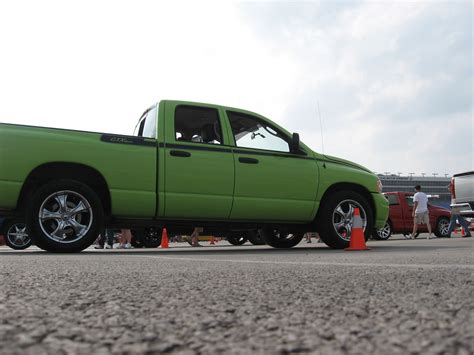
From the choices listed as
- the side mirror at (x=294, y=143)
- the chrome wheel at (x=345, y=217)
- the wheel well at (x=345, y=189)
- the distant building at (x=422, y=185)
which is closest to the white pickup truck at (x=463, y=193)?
the wheel well at (x=345, y=189)

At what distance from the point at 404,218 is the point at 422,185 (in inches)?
4852

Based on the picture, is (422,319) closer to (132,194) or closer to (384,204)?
(132,194)

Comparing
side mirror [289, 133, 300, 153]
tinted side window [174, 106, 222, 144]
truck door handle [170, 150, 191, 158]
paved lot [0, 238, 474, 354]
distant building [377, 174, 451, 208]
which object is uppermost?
distant building [377, 174, 451, 208]

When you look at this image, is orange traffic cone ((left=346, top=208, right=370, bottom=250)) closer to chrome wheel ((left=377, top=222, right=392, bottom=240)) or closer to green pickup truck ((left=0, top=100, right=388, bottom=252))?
green pickup truck ((left=0, top=100, right=388, bottom=252))

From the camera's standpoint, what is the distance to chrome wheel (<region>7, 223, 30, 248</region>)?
10352 millimetres

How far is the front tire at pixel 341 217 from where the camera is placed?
6.73 m

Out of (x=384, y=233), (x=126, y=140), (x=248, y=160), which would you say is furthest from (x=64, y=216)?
(x=384, y=233)

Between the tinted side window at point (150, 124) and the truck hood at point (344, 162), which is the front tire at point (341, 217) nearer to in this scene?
the truck hood at point (344, 162)

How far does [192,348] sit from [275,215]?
5.42 meters

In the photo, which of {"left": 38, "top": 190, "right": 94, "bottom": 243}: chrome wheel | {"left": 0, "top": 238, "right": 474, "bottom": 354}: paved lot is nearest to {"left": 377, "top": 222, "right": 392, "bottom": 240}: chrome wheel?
{"left": 38, "top": 190, "right": 94, "bottom": 243}: chrome wheel

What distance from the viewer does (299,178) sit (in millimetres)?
6680

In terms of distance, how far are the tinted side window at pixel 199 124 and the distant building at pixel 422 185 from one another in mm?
119728

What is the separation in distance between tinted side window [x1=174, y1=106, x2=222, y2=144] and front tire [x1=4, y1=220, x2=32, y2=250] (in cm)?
572

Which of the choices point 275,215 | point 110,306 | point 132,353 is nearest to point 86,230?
point 275,215
